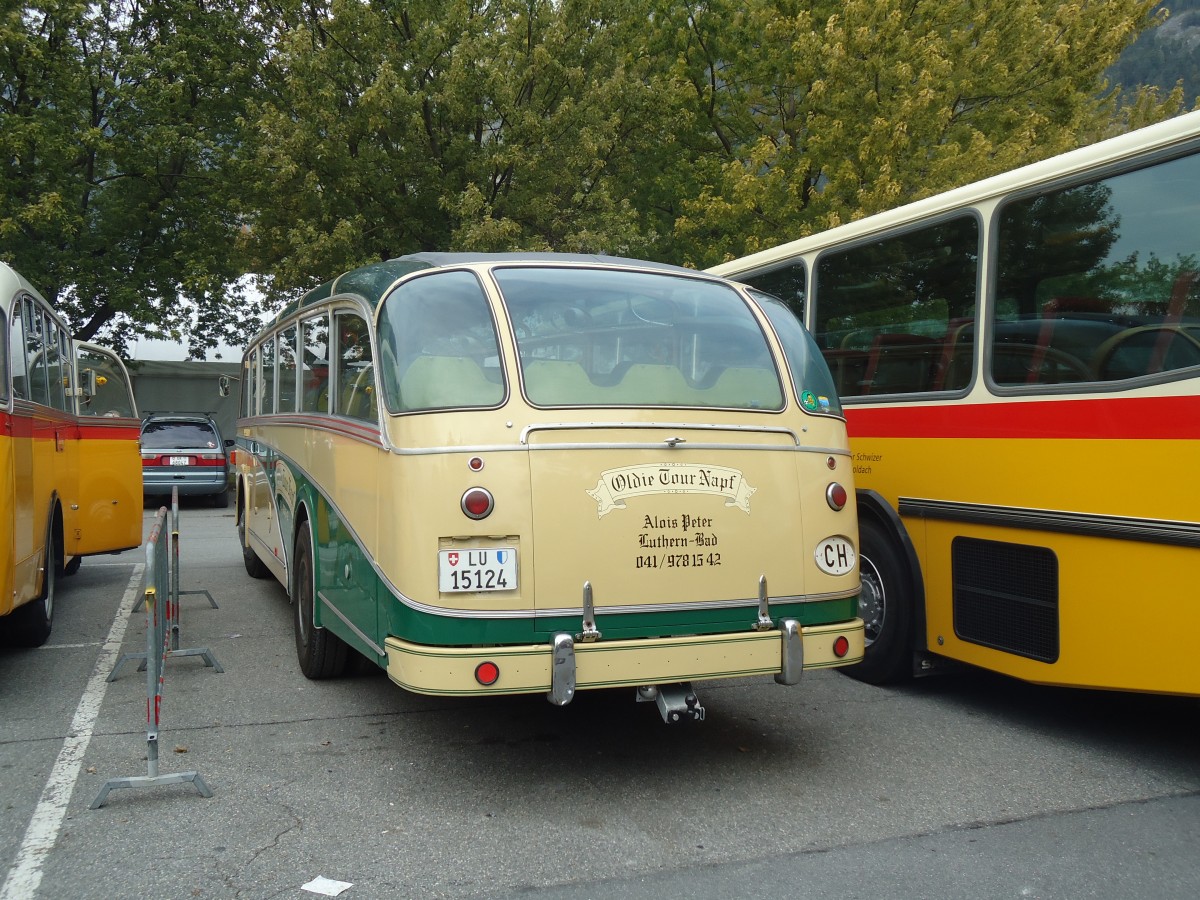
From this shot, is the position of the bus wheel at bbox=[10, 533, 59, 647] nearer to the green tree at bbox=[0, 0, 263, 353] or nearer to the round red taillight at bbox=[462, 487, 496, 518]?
the round red taillight at bbox=[462, 487, 496, 518]

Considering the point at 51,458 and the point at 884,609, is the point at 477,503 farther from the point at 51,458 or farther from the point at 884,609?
the point at 51,458

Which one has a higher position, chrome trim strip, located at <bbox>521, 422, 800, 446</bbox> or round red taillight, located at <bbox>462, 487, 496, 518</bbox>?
chrome trim strip, located at <bbox>521, 422, 800, 446</bbox>

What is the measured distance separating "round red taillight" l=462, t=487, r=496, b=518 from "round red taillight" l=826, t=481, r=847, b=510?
63.5 inches

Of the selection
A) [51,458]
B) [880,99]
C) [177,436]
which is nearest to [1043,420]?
[51,458]

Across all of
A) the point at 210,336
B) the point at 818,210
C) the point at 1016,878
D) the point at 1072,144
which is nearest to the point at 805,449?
the point at 1016,878

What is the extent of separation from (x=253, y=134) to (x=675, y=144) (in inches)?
346

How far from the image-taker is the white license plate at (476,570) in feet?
14.7

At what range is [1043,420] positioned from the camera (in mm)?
5355

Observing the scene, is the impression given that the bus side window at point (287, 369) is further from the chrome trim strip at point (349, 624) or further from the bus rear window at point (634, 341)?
the bus rear window at point (634, 341)

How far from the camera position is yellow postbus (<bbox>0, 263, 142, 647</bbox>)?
6324 millimetres

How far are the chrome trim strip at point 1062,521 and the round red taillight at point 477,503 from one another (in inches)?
106

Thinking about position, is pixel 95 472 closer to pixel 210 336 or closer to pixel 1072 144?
pixel 1072 144

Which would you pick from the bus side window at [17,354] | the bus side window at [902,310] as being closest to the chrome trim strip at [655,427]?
the bus side window at [902,310]

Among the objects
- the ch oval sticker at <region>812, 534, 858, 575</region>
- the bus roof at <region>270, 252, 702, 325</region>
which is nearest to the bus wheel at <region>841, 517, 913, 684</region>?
the ch oval sticker at <region>812, 534, 858, 575</region>
